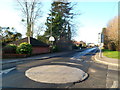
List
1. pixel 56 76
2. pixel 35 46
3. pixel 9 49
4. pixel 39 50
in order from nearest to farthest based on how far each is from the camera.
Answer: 1. pixel 56 76
2. pixel 9 49
3. pixel 35 46
4. pixel 39 50

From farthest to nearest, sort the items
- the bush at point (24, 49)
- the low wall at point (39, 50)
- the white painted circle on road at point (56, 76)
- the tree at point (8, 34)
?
the tree at point (8, 34) < the low wall at point (39, 50) < the bush at point (24, 49) < the white painted circle on road at point (56, 76)

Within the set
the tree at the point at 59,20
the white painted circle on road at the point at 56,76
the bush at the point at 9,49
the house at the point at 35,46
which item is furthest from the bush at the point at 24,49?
the tree at the point at 59,20

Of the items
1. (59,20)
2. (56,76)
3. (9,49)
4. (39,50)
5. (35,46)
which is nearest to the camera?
(56,76)

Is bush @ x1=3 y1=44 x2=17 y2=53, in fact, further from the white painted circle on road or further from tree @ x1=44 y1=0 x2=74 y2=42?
tree @ x1=44 y1=0 x2=74 y2=42

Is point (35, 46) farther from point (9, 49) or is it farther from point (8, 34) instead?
point (8, 34)

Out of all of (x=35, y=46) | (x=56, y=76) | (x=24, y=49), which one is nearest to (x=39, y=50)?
(x=35, y=46)

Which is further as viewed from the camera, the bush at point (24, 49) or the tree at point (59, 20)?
the tree at point (59, 20)

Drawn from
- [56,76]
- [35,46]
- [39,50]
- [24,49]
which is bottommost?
[56,76]

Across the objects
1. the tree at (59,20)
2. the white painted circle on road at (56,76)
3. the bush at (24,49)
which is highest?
the tree at (59,20)

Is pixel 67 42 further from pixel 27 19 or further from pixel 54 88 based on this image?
pixel 54 88

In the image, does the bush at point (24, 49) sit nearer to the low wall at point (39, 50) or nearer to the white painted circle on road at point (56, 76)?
the low wall at point (39, 50)

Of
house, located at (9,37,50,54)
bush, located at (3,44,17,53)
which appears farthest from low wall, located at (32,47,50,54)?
bush, located at (3,44,17,53)

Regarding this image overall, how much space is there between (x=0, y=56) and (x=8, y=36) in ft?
55.8

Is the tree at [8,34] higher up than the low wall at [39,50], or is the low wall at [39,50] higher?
the tree at [8,34]
